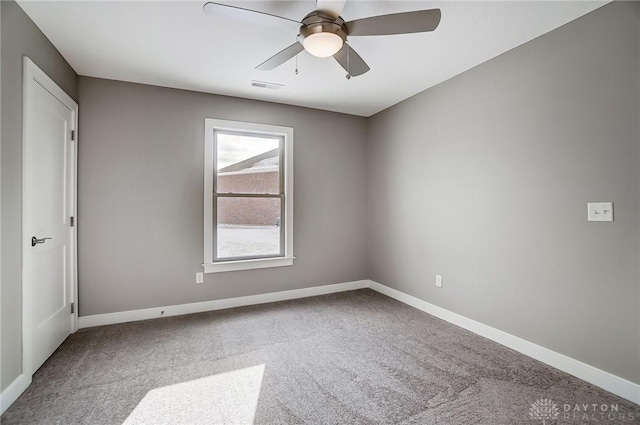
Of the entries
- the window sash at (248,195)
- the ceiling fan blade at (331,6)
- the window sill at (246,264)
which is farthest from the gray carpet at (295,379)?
the ceiling fan blade at (331,6)

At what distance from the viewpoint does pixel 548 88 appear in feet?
7.88

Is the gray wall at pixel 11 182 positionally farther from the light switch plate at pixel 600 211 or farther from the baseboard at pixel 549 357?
the light switch plate at pixel 600 211

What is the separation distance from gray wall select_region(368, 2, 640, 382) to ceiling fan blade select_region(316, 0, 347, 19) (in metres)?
1.74

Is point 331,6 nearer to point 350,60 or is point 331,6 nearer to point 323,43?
point 323,43

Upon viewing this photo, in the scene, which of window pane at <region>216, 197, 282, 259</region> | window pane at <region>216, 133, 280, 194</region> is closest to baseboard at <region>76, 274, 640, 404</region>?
window pane at <region>216, 197, 282, 259</region>

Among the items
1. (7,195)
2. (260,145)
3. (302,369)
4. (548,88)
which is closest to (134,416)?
(302,369)

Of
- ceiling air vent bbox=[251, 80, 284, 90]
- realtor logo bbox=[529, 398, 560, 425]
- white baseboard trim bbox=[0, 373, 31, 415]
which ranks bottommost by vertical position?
realtor logo bbox=[529, 398, 560, 425]

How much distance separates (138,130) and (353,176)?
8.81ft

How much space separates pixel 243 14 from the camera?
176 cm

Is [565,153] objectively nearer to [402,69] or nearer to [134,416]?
[402,69]

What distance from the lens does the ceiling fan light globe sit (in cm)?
188

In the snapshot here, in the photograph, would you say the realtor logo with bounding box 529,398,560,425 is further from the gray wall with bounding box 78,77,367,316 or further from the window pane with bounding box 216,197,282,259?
the window pane with bounding box 216,197,282,259

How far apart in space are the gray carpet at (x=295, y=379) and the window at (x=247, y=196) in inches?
36.1

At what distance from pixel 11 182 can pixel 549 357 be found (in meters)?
3.89
